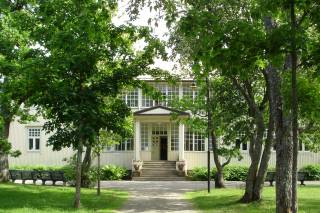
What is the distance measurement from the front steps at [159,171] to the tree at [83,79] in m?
20.4

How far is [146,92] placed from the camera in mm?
20781

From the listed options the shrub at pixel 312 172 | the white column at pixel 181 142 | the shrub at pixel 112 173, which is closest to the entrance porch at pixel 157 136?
the white column at pixel 181 142

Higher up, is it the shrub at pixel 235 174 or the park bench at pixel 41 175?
the park bench at pixel 41 175

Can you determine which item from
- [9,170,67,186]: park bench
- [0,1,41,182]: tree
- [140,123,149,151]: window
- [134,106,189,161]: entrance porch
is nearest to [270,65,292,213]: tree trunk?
[0,1,41,182]: tree

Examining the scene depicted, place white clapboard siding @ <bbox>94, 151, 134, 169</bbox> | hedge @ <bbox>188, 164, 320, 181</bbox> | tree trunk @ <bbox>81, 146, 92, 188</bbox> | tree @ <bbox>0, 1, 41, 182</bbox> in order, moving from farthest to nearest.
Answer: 1. white clapboard siding @ <bbox>94, 151, 134, 169</bbox>
2. hedge @ <bbox>188, 164, 320, 181</bbox>
3. tree trunk @ <bbox>81, 146, 92, 188</bbox>
4. tree @ <bbox>0, 1, 41, 182</bbox>

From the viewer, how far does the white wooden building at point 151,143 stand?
142 ft

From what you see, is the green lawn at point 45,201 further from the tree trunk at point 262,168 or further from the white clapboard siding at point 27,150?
the white clapboard siding at point 27,150

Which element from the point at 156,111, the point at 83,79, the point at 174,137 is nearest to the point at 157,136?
the point at 174,137

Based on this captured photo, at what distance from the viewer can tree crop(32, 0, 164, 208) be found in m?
18.6

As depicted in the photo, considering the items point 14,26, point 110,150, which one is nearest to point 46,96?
point 14,26

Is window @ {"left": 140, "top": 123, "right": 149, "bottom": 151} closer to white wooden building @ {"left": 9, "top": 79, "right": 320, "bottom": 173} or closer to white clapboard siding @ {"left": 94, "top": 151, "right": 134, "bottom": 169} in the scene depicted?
white wooden building @ {"left": 9, "top": 79, "right": 320, "bottom": 173}

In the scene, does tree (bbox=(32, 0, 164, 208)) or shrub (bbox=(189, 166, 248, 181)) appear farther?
shrub (bbox=(189, 166, 248, 181))

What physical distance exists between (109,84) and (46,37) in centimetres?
276

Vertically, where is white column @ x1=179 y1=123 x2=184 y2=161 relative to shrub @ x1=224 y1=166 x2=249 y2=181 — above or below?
above
